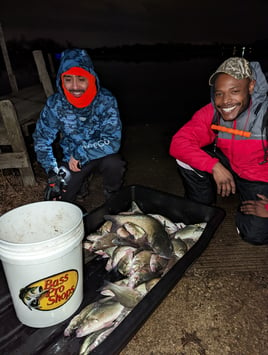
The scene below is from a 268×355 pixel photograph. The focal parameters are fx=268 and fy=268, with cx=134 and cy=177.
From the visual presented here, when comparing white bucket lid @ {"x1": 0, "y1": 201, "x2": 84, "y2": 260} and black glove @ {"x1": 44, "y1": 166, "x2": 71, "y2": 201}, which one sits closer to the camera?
white bucket lid @ {"x1": 0, "y1": 201, "x2": 84, "y2": 260}

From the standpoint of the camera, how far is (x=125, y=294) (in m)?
1.84

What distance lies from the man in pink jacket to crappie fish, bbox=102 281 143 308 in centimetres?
111

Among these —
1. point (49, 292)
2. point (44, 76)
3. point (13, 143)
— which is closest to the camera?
point (49, 292)

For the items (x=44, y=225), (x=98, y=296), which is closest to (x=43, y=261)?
(x=44, y=225)

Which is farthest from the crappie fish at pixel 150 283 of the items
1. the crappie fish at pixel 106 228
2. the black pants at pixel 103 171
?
the black pants at pixel 103 171

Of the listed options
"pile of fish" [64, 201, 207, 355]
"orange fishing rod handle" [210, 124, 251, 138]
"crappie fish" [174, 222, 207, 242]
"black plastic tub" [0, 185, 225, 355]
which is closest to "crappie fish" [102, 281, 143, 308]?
"pile of fish" [64, 201, 207, 355]

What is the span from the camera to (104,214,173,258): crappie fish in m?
2.14

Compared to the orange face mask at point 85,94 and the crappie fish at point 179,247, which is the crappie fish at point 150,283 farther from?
the orange face mask at point 85,94

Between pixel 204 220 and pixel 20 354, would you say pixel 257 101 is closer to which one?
pixel 204 220

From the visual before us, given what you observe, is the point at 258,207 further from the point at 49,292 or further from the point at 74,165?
the point at 49,292

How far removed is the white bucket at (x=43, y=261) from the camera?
1.35 metres

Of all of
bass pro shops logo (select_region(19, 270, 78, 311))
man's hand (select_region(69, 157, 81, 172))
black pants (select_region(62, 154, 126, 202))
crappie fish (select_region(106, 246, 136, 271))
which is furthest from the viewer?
black pants (select_region(62, 154, 126, 202))

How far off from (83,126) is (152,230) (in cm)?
128

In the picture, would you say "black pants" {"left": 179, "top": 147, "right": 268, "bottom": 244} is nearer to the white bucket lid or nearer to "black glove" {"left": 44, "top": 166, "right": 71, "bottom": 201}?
"black glove" {"left": 44, "top": 166, "right": 71, "bottom": 201}
